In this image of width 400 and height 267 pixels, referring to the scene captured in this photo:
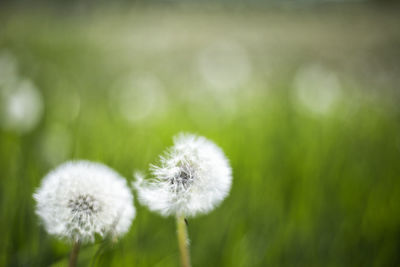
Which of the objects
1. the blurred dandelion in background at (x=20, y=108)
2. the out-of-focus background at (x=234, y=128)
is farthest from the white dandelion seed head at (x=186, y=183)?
the blurred dandelion in background at (x=20, y=108)

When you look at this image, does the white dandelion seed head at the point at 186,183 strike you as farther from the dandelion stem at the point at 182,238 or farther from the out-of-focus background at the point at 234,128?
the out-of-focus background at the point at 234,128

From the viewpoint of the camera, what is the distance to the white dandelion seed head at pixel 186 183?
2.11 feet

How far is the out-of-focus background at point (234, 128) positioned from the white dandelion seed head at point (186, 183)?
14 cm

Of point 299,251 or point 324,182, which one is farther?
point 324,182

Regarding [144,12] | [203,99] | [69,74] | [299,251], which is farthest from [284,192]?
[144,12]

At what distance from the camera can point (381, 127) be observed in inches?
99.2

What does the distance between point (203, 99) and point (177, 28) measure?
3.40 meters

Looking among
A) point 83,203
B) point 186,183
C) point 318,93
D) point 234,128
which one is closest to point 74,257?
point 83,203

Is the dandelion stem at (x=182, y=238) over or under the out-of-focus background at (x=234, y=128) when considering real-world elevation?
under

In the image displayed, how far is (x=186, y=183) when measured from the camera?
2.15ft

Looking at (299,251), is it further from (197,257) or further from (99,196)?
(99,196)

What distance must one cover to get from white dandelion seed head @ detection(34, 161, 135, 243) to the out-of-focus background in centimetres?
6

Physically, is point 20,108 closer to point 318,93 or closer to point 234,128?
point 234,128

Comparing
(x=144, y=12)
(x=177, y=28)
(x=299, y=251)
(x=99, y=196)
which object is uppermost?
(x=144, y=12)
